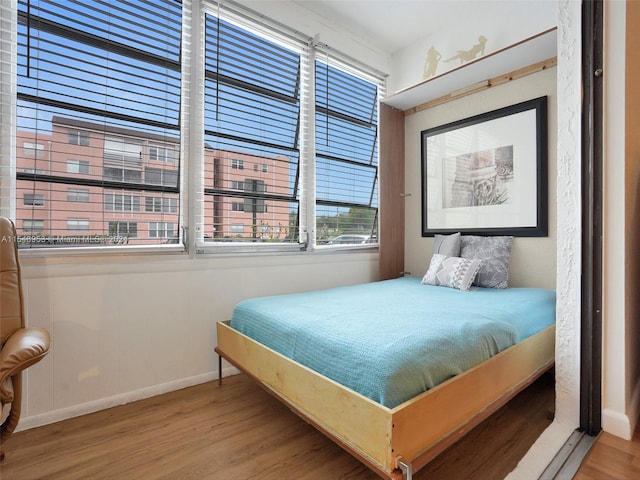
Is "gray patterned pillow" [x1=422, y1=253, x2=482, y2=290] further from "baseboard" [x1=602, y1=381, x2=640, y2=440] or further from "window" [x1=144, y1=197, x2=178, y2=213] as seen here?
"window" [x1=144, y1=197, x2=178, y2=213]

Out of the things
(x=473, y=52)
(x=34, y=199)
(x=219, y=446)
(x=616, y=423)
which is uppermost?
(x=473, y=52)

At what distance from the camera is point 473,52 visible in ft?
9.42

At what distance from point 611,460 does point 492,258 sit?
1555 mm

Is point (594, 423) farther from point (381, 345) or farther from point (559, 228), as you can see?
point (381, 345)

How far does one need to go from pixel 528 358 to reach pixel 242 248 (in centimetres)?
196

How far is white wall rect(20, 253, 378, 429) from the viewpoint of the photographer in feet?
5.90

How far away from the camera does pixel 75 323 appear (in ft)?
6.16

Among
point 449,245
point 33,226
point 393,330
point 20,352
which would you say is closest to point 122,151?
point 33,226

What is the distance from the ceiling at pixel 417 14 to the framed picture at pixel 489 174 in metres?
0.76

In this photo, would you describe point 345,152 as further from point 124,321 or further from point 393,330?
point 124,321

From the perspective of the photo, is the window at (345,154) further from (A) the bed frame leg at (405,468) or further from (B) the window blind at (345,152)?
(A) the bed frame leg at (405,468)

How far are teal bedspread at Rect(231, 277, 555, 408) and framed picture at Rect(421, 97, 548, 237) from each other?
75 cm

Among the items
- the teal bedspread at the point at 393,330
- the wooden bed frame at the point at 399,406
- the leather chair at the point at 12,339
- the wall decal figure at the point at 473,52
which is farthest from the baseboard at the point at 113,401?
the wall decal figure at the point at 473,52

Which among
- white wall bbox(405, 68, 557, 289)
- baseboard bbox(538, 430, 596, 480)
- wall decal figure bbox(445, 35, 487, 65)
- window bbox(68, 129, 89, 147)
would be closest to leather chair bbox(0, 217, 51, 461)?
window bbox(68, 129, 89, 147)
